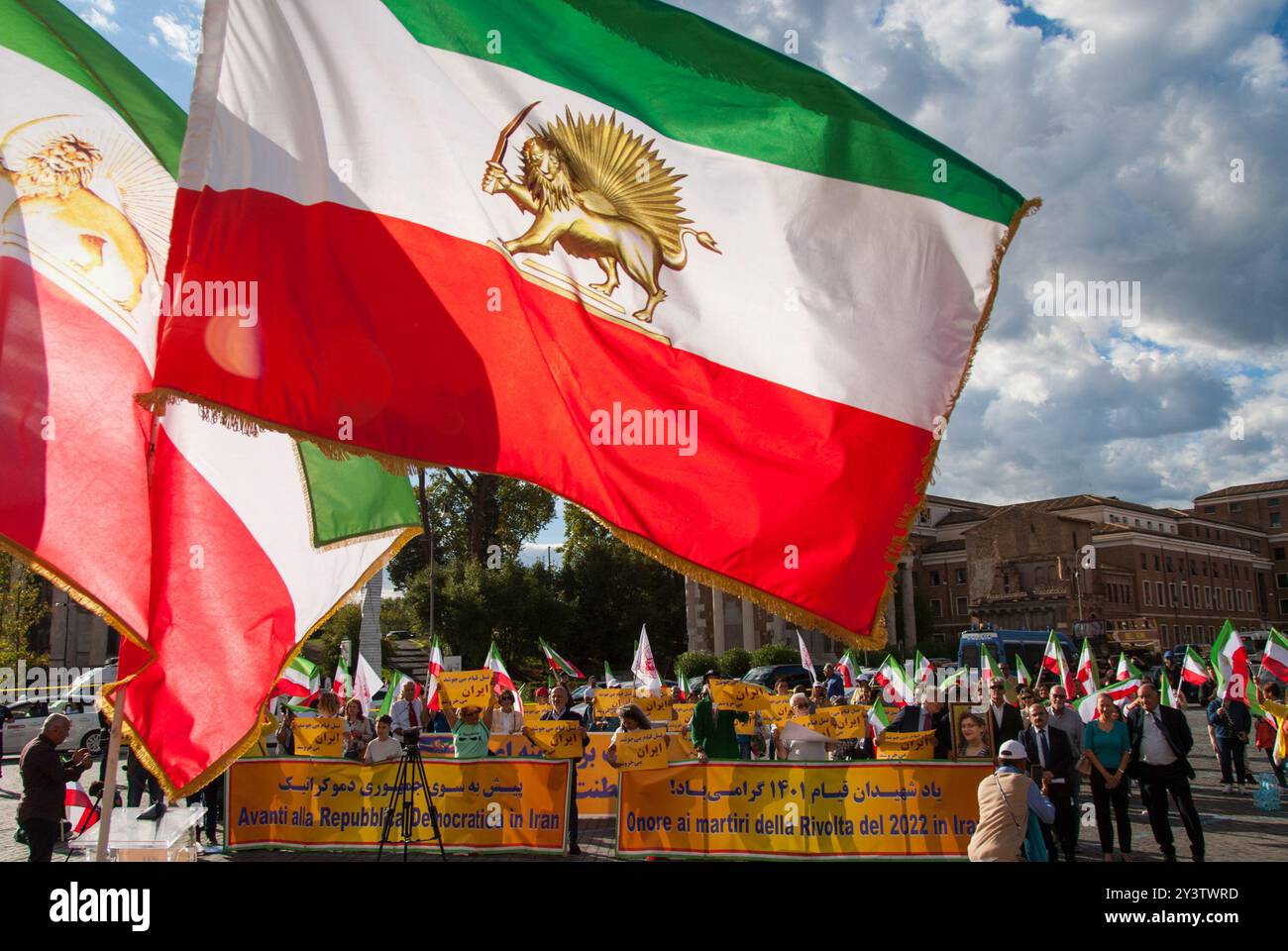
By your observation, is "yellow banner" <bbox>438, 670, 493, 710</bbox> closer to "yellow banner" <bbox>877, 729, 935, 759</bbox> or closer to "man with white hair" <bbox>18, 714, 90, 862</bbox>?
"yellow banner" <bbox>877, 729, 935, 759</bbox>

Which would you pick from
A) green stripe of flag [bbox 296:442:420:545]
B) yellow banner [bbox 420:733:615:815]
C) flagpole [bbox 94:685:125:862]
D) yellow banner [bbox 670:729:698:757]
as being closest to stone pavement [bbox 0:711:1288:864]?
yellow banner [bbox 420:733:615:815]

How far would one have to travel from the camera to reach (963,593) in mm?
98688

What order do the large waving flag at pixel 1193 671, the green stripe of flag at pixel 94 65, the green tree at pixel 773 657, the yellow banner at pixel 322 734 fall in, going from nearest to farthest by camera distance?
the green stripe of flag at pixel 94 65, the yellow banner at pixel 322 734, the large waving flag at pixel 1193 671, the green tree at pixel 773 657

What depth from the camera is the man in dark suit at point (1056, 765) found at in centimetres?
1114

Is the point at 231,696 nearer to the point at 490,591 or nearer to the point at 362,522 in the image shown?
the point at 362,522

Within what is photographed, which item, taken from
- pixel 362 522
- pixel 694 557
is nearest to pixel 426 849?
pixel 362 522

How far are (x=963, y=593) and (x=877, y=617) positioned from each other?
98.0 metres

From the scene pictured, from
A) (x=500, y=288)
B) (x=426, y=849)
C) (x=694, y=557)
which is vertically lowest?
(x=426, y=849)

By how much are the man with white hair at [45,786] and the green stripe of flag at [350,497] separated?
333 centimetres

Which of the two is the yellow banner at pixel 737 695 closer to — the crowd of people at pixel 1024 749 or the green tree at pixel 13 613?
the crowd of people at pixel 1024 749

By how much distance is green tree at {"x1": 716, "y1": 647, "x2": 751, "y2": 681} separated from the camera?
53912mm

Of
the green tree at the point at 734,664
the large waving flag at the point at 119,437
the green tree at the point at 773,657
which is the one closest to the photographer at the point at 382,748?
the large waving flag at the point at 119,437

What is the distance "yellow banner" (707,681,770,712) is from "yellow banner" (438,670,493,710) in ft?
12.5

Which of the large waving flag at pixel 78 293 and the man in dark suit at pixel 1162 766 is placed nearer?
the large waving flag at pixel 78 293
